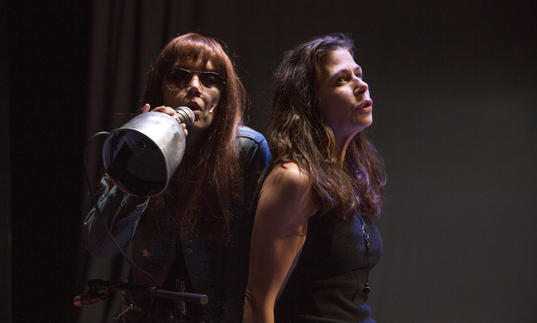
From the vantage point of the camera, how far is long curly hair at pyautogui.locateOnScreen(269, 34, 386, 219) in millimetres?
1372

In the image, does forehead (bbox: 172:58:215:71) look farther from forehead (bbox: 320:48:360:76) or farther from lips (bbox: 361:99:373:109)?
lips (bbox: 361:99:373:109)

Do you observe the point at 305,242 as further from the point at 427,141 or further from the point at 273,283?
the point at 427,141

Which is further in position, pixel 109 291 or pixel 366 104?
pixel 366 104

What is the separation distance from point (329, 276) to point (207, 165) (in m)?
0.57

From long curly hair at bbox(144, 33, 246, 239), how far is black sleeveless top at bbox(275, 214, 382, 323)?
31 cm

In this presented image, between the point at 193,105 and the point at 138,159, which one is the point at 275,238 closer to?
the point at 138,159

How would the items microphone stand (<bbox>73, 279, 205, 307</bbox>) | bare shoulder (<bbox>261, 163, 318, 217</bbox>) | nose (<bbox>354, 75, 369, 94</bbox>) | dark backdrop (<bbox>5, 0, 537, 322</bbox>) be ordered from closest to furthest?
microphone stand (<bbox>73, 279, 205, 307</bbox>) → bare shoulder (<bbox>261, 163, 318, 217</bbox>) → nose (<bbox>354, 75, 369, 94</bbox>) → dark backdrop (<bbox>5, 0, 537, 322</bbox>)

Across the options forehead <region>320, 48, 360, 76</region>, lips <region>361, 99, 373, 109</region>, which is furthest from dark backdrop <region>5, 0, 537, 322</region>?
lips <region>361, 99, 373, 109</region>

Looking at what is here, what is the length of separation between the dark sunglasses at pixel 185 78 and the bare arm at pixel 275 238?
0.49 m

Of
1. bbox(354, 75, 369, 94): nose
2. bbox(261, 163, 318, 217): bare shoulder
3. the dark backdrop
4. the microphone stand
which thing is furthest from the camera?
the dark backdrop

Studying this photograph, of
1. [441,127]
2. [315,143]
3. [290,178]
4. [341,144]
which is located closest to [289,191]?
[290,178]

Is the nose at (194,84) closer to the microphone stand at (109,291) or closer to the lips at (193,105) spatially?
the lips at (193,105)

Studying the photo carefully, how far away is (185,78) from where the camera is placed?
5.20 ft

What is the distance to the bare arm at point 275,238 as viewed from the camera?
127 cm
